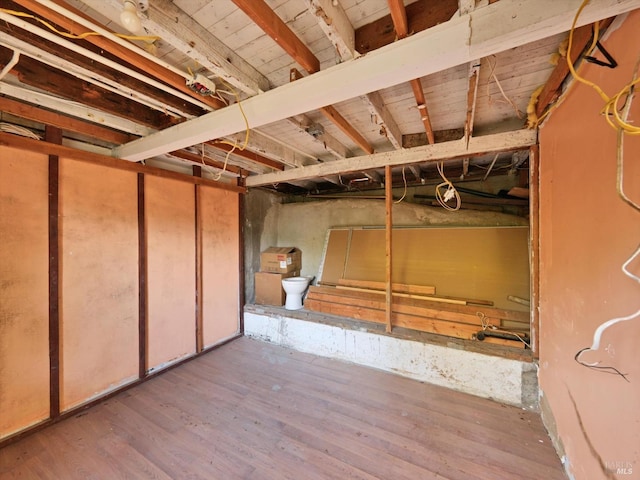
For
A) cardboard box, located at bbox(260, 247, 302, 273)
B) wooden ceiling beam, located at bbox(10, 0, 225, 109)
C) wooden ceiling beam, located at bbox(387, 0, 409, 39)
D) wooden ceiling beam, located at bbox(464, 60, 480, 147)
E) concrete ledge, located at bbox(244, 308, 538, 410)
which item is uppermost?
wooden ceiling beam, located at bbox(10, 0, 225, 109)

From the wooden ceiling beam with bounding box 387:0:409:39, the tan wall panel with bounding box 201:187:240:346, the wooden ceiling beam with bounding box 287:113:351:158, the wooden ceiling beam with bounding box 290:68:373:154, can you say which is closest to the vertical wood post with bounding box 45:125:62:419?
the tan wall panel with bounding box 201:187:240:346

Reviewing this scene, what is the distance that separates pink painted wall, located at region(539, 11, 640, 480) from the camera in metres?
0.86

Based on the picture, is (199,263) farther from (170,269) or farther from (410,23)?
(410,23)

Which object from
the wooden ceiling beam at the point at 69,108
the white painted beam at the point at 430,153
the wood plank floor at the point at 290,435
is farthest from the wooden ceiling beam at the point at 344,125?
the wood plank floor at the point at 290,435

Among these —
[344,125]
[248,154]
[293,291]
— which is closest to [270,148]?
[248,154]

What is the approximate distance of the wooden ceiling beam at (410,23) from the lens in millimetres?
981

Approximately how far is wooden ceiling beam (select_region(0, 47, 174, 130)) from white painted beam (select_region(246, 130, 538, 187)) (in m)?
1.49

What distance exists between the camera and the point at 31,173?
1.72 m

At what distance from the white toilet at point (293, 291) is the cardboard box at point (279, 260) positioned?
280 mm

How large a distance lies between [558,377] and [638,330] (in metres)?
0.93

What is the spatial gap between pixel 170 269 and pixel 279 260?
1.33 meters

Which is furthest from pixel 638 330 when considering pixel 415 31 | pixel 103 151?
pixel 103 151

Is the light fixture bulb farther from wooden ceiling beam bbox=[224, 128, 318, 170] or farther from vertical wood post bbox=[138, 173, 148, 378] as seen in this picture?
vertical wood post bbox=[138, 173, 148, 378]

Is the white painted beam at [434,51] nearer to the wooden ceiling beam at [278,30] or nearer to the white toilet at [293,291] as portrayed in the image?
the wooden ceiling beam at [278,30]
